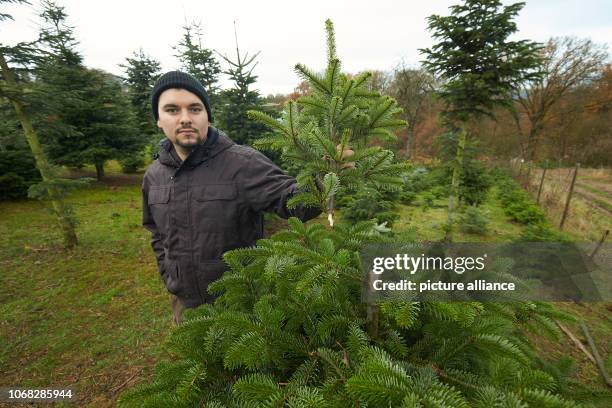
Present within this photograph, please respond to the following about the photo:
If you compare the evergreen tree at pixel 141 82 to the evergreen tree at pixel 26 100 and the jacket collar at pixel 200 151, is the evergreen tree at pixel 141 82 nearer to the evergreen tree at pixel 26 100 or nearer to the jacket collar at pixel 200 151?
the evergreen tree at pixel 26 100

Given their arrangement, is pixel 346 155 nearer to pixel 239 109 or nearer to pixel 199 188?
pixel 199 188

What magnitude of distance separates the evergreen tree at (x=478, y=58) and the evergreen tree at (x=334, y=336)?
7035 mm

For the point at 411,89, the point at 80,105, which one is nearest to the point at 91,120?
the point at 80,105

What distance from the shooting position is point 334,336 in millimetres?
1280

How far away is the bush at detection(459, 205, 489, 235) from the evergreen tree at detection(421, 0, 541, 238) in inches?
92.4

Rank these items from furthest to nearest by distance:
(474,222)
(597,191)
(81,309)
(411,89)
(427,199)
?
(411,89)
(597,191)
(427,199)
(474,222)
(81,309)

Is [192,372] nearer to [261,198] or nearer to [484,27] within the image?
[261,198]

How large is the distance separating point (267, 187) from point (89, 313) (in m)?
5.09

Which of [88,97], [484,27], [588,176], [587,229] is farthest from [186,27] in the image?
[588,176]

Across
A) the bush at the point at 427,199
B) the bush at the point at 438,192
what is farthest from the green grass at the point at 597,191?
the bush at the point at 427,199

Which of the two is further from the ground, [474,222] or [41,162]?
[41,162]

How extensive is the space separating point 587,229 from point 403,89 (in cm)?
2106

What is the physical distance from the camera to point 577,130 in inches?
1000

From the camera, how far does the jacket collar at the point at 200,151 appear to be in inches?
91.9
